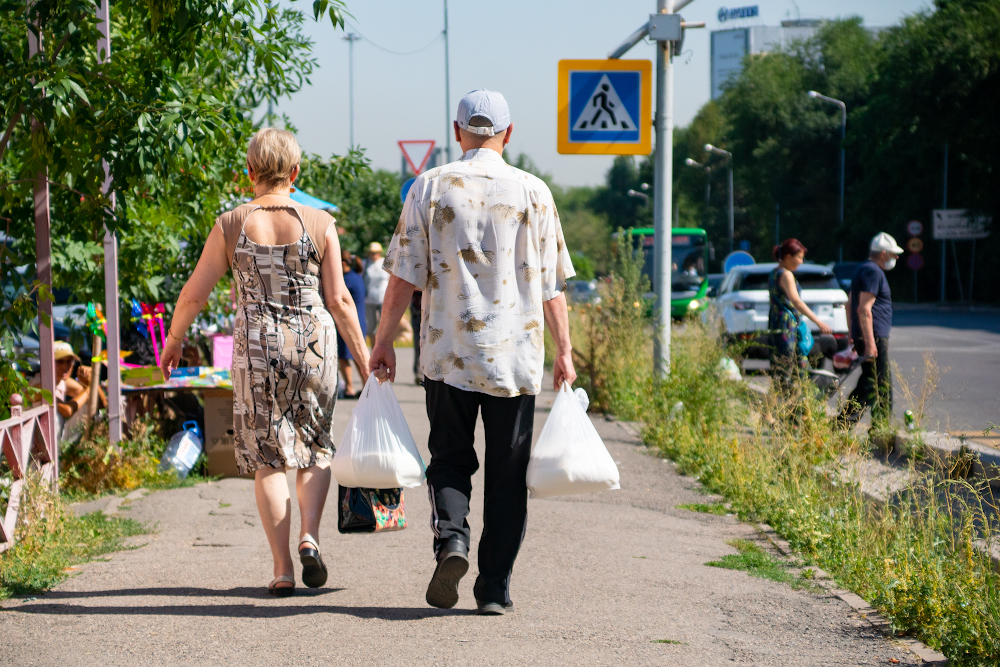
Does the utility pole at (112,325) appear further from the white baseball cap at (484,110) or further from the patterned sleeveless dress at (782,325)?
the patterned sleeveless dress at (782,325)

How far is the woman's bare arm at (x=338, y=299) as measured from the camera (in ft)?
14.5

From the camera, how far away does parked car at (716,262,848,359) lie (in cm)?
1545

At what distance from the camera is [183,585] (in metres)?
4.69

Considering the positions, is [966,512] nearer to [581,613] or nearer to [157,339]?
[581,613]

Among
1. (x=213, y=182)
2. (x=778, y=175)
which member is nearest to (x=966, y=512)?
(x=213, y=182)

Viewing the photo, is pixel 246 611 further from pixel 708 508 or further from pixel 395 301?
pixel 708 508

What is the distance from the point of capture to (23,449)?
5340 millimetres

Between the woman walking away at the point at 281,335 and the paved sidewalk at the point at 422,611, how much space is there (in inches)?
15.6

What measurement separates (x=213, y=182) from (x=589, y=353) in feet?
15.7

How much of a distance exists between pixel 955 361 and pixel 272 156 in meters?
15.2

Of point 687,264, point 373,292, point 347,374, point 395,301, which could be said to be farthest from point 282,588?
point 687,264

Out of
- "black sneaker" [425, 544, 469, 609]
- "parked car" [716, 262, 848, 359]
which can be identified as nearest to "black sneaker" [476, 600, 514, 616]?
"black sneaker" [425, 544, 469, 609]

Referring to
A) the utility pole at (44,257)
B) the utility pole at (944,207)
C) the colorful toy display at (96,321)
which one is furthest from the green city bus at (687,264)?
the utility pole at (44,257)

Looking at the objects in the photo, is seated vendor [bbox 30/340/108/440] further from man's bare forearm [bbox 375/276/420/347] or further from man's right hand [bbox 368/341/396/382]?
man's bare forearm [bbox 375/276/420/347]
